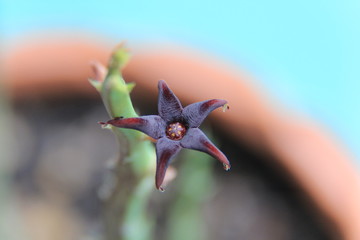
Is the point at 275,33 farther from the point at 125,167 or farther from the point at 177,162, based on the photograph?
the point at 125,167

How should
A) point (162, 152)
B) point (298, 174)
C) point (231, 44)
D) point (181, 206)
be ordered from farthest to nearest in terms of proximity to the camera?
point (231, 44) < point (298, 174) < point (181, 206) < point (162, 152)

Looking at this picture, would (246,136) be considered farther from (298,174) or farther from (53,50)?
(53,50)

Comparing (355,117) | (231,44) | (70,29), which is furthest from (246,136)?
(355,117)

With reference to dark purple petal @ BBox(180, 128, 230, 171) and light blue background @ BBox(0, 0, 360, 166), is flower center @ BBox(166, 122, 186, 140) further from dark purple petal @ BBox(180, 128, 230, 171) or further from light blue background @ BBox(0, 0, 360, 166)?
light blue background @ BBox(0, 0, 360, 166)

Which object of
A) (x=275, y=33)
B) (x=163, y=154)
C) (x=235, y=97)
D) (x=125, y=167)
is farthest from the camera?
(x=275, y=33)

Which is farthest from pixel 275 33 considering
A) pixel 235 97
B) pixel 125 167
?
pixel 125 167

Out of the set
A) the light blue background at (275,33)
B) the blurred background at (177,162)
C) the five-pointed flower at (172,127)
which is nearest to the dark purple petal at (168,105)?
the five-pointed flower at (172,127)

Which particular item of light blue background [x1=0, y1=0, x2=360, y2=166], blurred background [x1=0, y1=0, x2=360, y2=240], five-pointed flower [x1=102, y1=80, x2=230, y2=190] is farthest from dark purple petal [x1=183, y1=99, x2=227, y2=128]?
light blue background [x1=0, y1=0, x2=360, y2=166]
